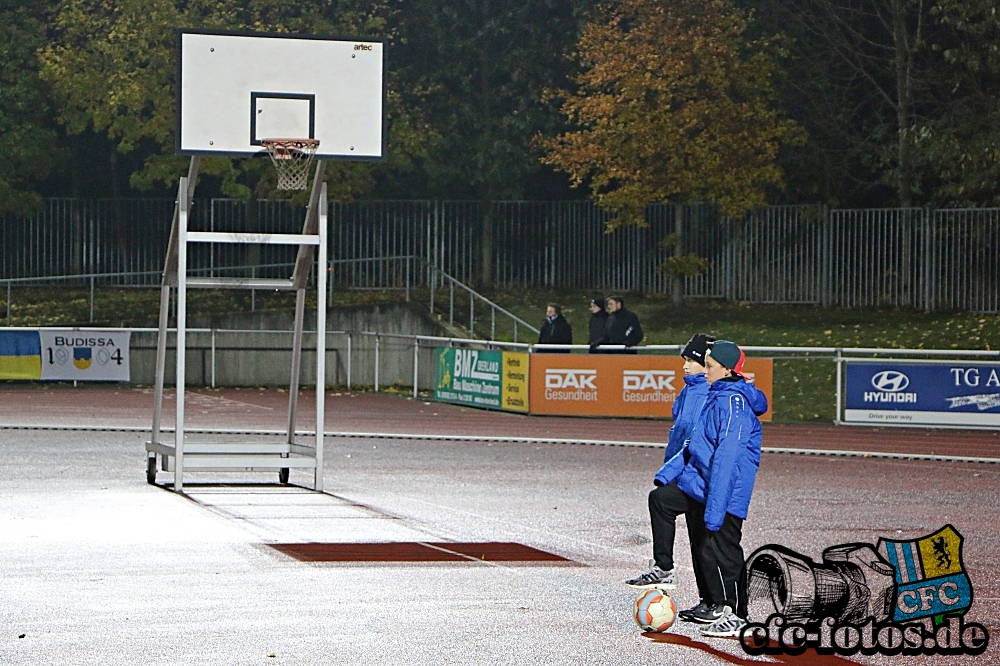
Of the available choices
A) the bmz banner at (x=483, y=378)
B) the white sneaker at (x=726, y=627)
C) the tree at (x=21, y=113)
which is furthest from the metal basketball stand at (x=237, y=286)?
the tree at (x=21, y=113)

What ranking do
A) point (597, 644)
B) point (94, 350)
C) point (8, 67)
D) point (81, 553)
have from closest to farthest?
point (597, 644) < point (81, 553) < point (94, 350) < point (8, 67)

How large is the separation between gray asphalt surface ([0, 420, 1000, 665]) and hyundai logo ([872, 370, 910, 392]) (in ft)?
14.2

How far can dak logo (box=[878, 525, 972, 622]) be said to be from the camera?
9.63 meters

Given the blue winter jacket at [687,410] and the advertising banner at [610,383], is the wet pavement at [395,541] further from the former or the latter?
the advertising banner at [610,383]

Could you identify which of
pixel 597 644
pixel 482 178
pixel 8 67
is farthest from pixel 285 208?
pixel 597 644

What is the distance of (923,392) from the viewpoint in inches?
953

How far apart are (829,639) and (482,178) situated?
34360mm

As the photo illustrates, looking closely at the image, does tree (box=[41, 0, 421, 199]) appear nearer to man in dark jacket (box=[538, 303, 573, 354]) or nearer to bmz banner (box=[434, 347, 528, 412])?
bmz banner (box=[434, 347, 528, 412])

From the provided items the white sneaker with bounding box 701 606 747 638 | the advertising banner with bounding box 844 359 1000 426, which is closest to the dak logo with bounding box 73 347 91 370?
the advertising banner with bounding box 844 359 1000 426

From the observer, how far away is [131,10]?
4062 centimetres

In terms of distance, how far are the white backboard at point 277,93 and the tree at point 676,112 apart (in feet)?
67.7

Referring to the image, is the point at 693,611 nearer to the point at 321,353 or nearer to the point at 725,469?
the point at 725,469

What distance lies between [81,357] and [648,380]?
1306 centimetres

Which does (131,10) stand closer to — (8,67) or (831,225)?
(8,67)
